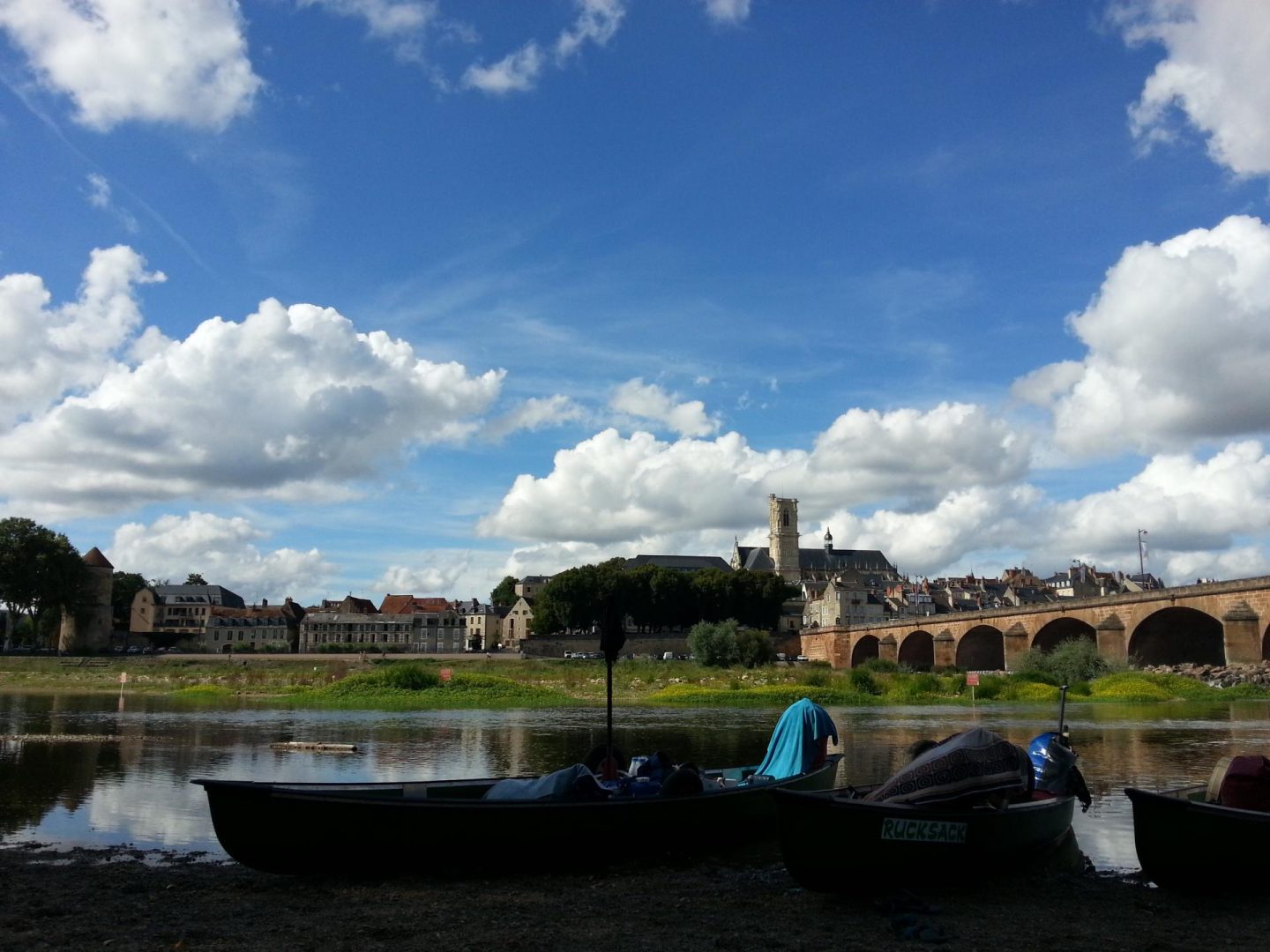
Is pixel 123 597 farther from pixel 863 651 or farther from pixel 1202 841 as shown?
pixel 1202 841

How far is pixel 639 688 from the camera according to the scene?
199 ft

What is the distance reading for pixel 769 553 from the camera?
184 meters

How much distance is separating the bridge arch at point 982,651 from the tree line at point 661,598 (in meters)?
29.8

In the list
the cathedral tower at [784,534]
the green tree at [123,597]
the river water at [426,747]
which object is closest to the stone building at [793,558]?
the cathedral tower at [784,534]

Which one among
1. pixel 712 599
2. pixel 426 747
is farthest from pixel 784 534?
pixel 426 747

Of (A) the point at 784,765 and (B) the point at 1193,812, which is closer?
(B) the point at 1193,812

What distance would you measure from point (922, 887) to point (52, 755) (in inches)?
847

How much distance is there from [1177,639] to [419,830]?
7045 cm

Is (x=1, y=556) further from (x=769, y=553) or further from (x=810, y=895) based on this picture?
(x=769, y=553)

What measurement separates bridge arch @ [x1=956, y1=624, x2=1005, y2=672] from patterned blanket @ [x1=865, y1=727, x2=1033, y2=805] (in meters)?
79.3

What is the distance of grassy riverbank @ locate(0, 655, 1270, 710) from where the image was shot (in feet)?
159

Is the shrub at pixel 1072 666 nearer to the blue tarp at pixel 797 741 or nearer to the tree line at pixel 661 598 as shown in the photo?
the blue tarp at pixel 797 741

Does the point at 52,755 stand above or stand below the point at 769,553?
below

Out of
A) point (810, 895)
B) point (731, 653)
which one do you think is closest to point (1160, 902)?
point (810, 895)
